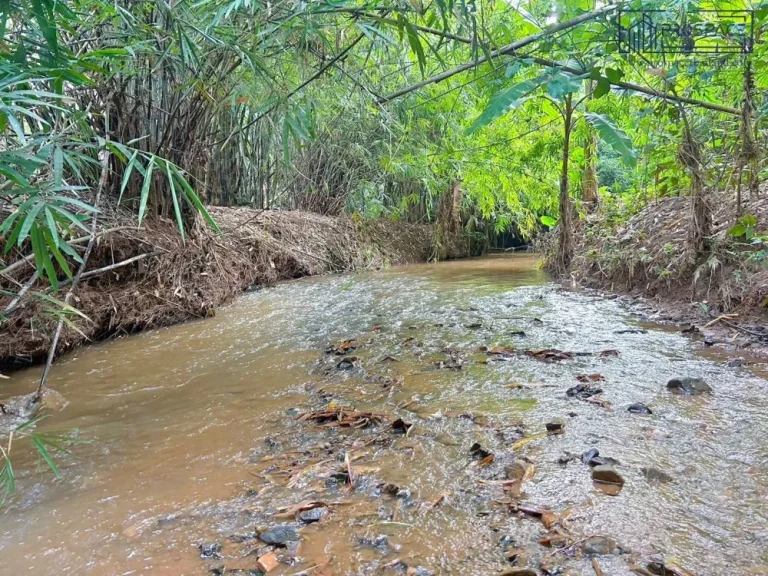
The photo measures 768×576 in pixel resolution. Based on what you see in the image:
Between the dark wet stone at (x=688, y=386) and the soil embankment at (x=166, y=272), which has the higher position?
the soil embankment at (x=166, y=272)

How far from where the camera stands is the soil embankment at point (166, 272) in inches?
108

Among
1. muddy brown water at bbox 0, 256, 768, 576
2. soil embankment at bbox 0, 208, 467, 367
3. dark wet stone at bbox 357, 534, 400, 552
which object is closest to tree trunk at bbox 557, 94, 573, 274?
muddy brown water at bbox 0, 256, 768, 576

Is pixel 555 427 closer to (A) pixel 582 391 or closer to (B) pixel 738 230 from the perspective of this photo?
(A) pixel 582 391

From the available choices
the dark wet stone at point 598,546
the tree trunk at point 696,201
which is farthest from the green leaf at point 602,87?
the tree trunk at point 696,201

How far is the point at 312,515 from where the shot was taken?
123 centimetres

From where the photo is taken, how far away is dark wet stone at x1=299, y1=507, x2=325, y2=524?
1212mm

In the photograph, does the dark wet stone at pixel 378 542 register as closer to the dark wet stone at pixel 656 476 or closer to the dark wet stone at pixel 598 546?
the dark wet stone at pixel 598 546

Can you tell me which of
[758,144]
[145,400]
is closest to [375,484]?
[145,400]

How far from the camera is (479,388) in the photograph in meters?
2.07

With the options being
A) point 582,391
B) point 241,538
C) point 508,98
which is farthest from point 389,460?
point 508,98

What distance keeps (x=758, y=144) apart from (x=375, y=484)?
10.3 feet

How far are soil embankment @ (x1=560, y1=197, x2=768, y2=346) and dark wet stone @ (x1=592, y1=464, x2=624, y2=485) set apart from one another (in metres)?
1.66

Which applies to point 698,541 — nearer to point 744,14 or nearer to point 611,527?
point 611,527

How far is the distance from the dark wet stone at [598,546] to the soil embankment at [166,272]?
206 cm
